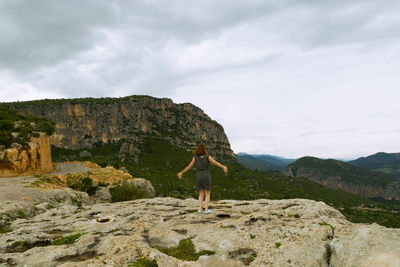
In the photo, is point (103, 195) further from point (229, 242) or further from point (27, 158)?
point (229, 242)

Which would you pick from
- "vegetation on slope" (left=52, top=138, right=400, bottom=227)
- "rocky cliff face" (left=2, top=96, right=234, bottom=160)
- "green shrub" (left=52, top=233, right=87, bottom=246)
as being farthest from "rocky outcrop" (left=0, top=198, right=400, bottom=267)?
"rocky cliff face" (left=2, top=96, right=234, bottom=160)

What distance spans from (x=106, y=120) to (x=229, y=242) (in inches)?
6892

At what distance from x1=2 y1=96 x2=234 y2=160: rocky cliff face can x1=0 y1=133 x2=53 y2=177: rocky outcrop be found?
405 feet

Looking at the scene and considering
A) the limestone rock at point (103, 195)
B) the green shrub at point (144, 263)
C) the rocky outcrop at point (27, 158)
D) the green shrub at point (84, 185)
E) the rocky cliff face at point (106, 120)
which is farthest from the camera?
the rocky cliff face at point (106, 120)

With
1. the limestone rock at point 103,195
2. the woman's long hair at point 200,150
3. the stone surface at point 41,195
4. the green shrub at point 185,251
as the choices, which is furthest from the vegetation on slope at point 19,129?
the green shrub at point 185,251

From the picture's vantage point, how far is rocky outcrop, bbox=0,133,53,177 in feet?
95.9

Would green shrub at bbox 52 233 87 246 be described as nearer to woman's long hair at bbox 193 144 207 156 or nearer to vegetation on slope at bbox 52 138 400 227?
woman's long hair at bbox 193 144 207 156

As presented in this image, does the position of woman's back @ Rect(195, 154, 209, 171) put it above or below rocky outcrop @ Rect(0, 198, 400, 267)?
above

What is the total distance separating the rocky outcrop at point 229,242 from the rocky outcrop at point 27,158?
2542cm

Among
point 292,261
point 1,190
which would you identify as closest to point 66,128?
point 1,190

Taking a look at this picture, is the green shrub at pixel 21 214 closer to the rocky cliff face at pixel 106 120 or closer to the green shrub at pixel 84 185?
the green shrub at pixel 84 185

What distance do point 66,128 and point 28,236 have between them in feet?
541

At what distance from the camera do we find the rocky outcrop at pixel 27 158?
29219 millimetres

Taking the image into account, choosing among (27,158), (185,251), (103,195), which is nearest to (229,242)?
(185,251)
